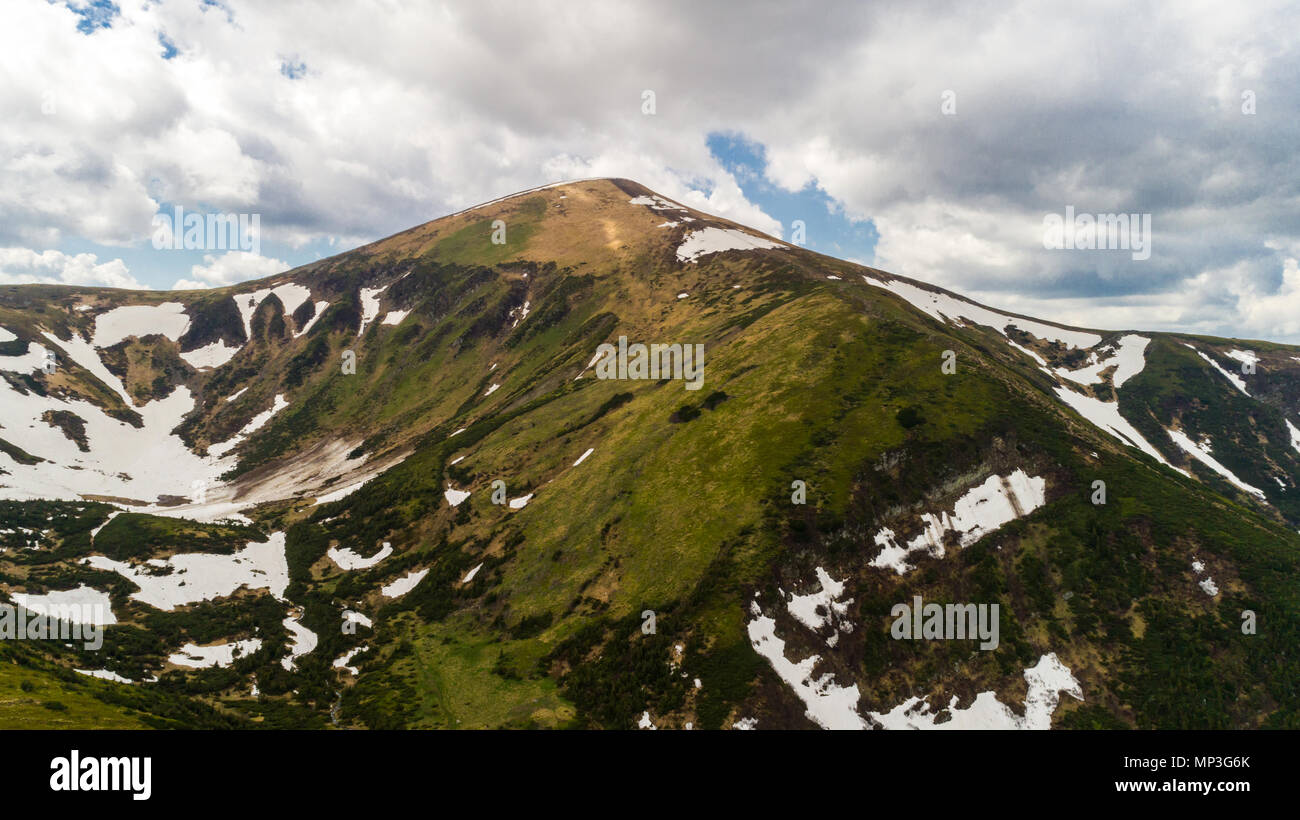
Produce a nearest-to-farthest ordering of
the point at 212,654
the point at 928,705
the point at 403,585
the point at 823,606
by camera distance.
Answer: the point at 928,705, the point at 823,606, the point at 212,654, the point at 403,585

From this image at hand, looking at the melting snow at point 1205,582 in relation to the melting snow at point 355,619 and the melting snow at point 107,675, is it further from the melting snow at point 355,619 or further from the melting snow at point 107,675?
the melting snow at point 107,675

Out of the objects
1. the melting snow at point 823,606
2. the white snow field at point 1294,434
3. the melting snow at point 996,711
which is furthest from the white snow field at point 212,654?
the white snow field at point 1294,434

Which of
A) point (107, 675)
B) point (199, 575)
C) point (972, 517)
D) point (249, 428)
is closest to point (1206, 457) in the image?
point (972, 517)

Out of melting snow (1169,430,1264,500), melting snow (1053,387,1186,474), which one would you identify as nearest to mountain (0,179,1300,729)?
melting snow (1169,430,1264,500)

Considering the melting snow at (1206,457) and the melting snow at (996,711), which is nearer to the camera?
the melting snow at (996,711)

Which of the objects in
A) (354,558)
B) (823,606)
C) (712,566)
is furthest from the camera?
(354,558)

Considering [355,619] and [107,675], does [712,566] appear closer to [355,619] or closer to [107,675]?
[355,619]

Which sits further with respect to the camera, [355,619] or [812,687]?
[355,619]

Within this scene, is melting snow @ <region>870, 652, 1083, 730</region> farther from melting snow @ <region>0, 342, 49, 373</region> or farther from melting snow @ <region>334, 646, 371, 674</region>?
melting snow @ <region>0, 342, 49, 373</region>

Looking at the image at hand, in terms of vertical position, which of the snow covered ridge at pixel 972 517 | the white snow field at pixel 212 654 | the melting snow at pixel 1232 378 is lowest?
the white snow field at pixel 212 654

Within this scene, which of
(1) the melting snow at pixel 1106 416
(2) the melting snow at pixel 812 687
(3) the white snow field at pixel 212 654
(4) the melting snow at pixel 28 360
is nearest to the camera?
(2) the melting snow at pixel 812 687
